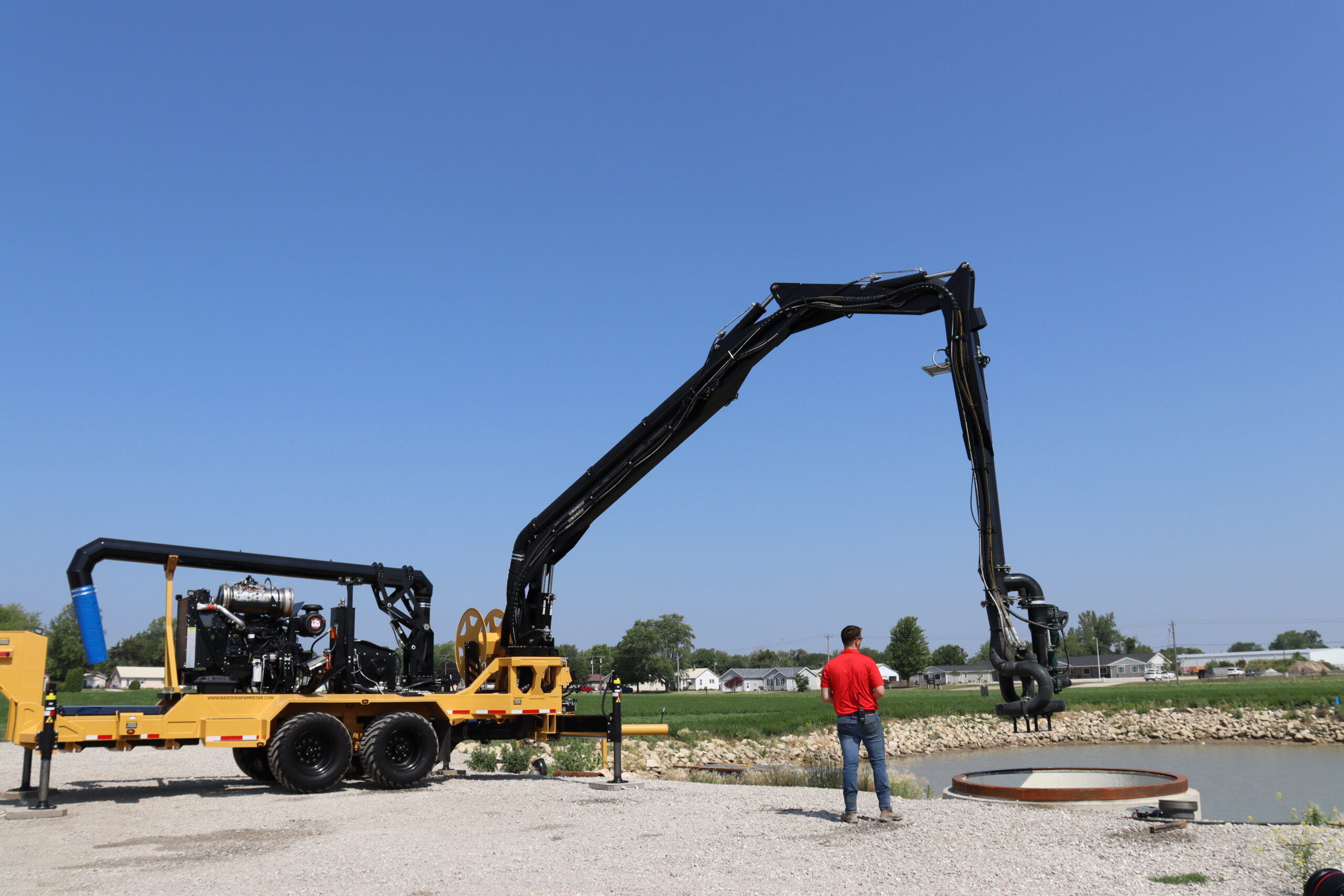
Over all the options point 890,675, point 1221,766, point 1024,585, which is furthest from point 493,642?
point 890,675

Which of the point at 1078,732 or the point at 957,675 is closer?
the point at 1078,732

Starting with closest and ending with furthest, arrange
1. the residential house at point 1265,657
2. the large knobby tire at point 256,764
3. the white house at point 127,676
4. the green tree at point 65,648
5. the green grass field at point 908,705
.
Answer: the large knobby tire at point 256,764 < the green grass field at point 908,705 < the green tree at point 65,648 < the white house at point 127,676 < the residential house at point 1265,657

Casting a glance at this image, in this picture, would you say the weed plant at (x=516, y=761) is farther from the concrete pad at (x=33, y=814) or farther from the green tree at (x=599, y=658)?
the green tree at (x=599, y=658)

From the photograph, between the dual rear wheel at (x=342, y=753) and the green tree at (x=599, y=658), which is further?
the green tree at (x=599, y=658)

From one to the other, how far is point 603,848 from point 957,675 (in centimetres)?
13359

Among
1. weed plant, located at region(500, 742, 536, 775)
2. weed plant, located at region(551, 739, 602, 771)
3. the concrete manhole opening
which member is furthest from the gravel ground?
weed plant, located at region(500, 742, 536, 775)

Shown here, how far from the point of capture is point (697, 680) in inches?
5945

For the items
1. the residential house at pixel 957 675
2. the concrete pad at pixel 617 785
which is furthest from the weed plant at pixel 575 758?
the residential house at pixel 957 675

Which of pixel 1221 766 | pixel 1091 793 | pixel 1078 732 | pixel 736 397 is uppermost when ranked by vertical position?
pixel 736 397

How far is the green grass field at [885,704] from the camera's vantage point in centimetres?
3566

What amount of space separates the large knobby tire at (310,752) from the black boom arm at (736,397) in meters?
3.07

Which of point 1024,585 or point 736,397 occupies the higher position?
point 736,397

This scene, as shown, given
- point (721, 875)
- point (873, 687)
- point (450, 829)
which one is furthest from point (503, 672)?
point (721, 875)

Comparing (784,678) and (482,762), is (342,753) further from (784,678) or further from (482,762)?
(784,678)
